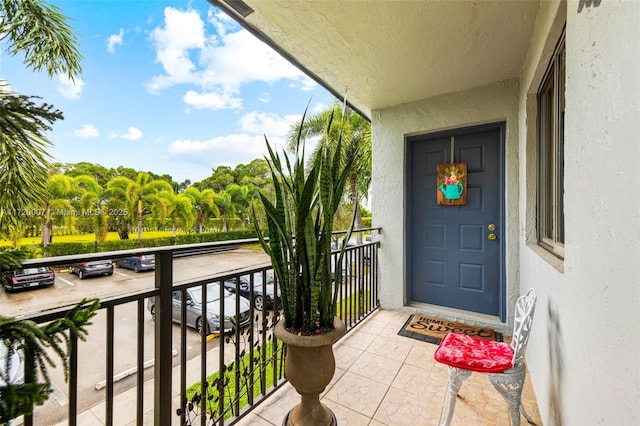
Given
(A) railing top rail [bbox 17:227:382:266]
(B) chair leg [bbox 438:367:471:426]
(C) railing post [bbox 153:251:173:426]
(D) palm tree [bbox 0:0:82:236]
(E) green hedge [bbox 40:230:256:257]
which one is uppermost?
(D) palm tree [bbox 0:0:82:236]

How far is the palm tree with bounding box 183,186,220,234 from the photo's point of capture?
1784 cm

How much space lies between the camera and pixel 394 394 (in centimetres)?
167

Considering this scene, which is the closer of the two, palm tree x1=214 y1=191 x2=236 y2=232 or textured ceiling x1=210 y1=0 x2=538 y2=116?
textured ceiling x1=210 y1=0 x2=538 y2=116

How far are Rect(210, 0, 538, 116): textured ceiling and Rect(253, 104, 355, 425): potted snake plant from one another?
97 centimetres

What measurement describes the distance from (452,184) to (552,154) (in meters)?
1.11

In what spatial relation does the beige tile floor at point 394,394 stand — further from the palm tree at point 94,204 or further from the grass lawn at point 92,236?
the palm tree at point 94,204

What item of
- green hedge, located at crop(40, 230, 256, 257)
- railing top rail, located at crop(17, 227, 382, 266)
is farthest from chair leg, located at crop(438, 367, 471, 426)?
green hedge, located at crop(40, 230, 256, 257)

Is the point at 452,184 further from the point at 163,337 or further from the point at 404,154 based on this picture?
the point at 163,337

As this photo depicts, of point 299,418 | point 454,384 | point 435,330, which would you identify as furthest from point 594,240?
point 435,330

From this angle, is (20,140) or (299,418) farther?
(299,418)

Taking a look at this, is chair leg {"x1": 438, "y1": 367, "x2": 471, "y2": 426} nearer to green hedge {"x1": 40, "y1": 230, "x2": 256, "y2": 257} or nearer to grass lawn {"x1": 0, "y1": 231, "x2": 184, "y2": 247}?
green hedge {"x1": 40, "y1": 230, "x2": 256, "y2": 257}

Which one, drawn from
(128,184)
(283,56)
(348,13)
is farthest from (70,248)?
(348,13)

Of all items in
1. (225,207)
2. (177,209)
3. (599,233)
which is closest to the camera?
(599,233)

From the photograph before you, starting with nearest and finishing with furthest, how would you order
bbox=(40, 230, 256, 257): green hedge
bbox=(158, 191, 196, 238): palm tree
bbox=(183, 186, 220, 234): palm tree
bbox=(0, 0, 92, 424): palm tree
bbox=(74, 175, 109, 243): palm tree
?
1. bbox=(0, 0, 92, 424): palm tree
2. bbox=(40, 230, 256, 257): green hedge
3. bbox=(74, 175, 109, 243): palm tree
4. bbox=(158, 191, 196, 238): palm tree
5. bbox=(183, 186, 220, 234): palm tree
